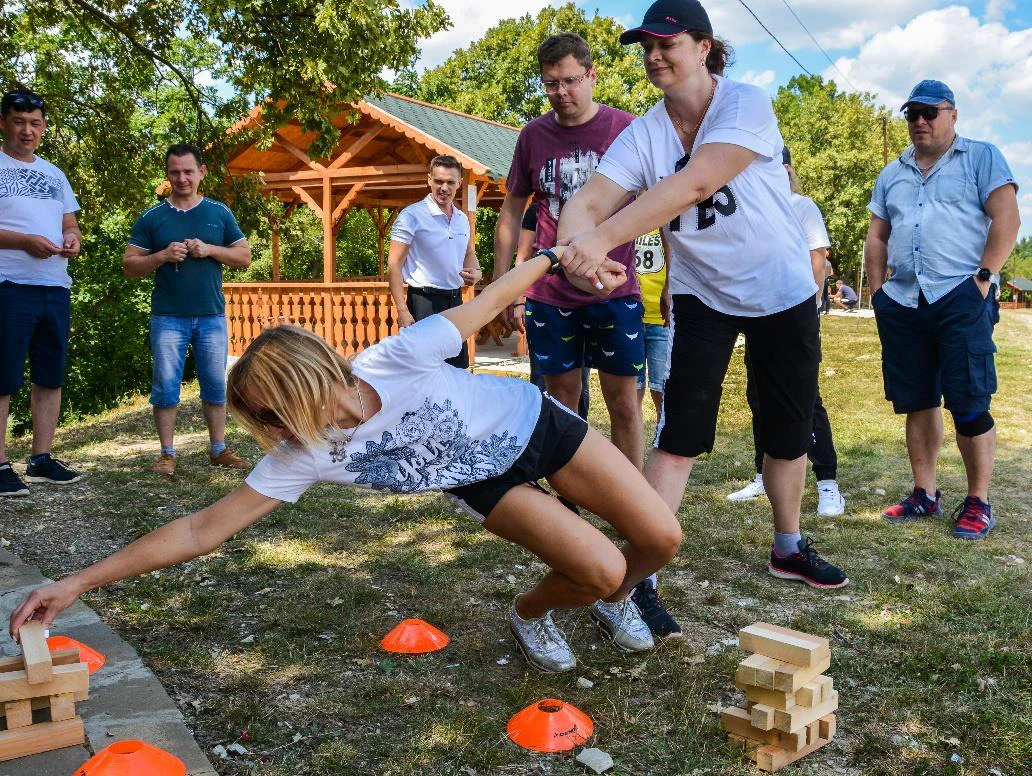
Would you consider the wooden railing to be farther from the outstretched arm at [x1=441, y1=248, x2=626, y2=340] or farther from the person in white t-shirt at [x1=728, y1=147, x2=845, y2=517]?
the outstretched arm at [x1=441, y1=248, x2=626, y2=340]

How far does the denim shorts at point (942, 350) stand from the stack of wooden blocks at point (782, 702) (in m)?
2.75

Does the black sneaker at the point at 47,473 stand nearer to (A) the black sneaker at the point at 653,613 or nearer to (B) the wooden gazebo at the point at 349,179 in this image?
(A) the black sneaker at the point at 653,613

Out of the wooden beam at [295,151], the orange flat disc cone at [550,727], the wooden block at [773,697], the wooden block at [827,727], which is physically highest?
the wooden beam at [295,151]

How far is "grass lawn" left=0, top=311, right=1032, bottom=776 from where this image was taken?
2574 mm

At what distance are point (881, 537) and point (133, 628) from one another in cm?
360

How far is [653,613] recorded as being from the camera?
337cm

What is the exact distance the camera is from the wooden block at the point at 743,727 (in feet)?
8.11

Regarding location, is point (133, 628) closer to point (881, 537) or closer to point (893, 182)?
point (881, 537)

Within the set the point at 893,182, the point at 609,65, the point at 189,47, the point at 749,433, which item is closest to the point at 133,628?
the point at 893,182

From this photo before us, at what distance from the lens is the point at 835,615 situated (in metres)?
3.56

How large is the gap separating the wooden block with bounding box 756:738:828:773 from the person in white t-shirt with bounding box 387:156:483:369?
15.5 feet

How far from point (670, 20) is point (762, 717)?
2211 mm

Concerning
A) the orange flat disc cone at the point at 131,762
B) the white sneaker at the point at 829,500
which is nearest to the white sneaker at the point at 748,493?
the white sneaker at the point at 829,500

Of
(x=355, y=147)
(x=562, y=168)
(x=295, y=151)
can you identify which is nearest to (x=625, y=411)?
(x=562, y=168)
